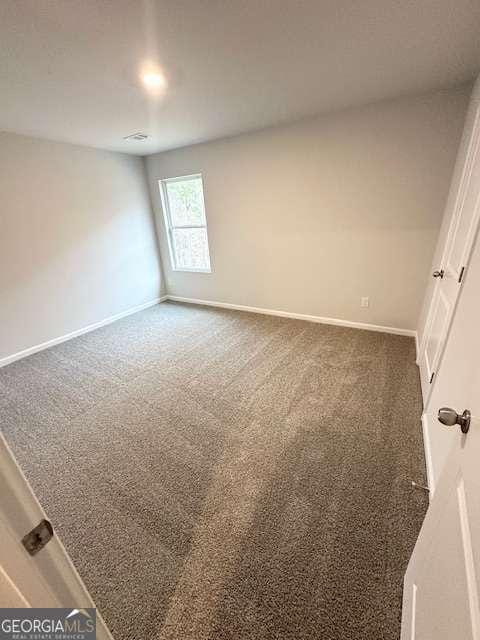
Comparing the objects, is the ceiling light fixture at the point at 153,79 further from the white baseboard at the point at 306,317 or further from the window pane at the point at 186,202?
the white baseboard at the point at 306,317

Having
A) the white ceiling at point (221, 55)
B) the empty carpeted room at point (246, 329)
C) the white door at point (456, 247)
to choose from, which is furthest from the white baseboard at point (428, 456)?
the white ceiling at point (221, 55)

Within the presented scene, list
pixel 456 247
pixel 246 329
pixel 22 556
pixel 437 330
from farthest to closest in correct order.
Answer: pixel 246 329, pixel 437 330, pixel 456 247, pixel 22 556

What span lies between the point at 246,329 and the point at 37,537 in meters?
3.05

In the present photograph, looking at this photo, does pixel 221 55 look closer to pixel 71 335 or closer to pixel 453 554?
pixel 453 554

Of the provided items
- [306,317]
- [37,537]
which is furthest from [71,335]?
[37,537]

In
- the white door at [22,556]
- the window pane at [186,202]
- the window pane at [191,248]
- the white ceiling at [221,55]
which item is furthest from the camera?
the window pane at [191,248]

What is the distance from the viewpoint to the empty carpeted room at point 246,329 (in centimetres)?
102

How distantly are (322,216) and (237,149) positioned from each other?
1.38 meters

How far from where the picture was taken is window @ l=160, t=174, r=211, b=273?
13.2ft

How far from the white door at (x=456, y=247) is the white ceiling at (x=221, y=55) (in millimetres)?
502

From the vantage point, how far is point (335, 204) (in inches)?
117

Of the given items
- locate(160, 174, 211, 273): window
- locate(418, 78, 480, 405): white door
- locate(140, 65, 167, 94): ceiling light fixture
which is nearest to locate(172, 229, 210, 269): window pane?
locate(160, 174, 211, 273): window

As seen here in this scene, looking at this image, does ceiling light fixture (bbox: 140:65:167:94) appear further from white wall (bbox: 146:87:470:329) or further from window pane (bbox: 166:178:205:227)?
window pane (bbox: 166:178:205:227)

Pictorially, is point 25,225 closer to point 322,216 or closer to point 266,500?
point 322,216
